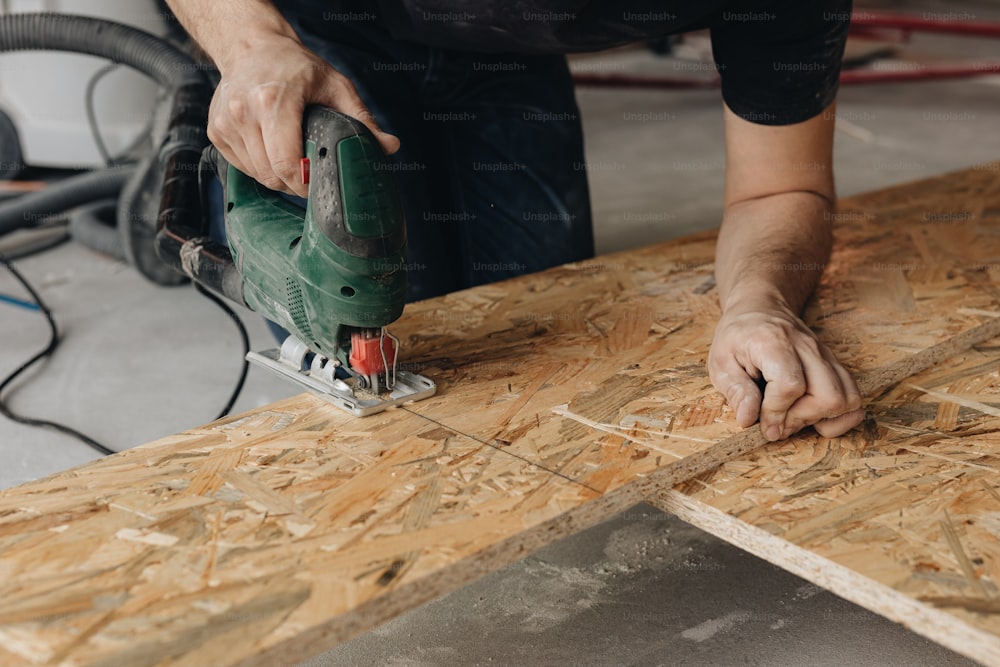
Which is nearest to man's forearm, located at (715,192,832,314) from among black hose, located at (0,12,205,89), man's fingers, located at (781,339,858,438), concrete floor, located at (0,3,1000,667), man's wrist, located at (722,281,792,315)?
man's wrist, located at (722,281,792,315)

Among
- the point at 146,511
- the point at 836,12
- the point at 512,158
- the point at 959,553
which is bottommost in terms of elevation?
the point at 959,553

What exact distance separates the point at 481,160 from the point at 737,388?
1.34m

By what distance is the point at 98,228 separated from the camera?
11.8ft

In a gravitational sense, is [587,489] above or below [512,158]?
below

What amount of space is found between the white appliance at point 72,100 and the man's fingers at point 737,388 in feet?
11.7

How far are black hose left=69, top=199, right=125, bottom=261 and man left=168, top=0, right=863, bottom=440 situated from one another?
152 centimetres

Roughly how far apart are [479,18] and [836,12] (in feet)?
2.54

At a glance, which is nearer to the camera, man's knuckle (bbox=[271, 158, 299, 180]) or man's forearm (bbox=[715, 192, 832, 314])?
man's knuckle (bbox=[271, 158, 299, 180])

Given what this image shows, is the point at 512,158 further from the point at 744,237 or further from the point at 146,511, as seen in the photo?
the point at 146,511

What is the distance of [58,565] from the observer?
117 cm

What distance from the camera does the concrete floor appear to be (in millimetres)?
1629

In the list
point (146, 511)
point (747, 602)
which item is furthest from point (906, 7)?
point (146, 511)

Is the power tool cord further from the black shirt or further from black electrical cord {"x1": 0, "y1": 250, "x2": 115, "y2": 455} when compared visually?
the black shirt

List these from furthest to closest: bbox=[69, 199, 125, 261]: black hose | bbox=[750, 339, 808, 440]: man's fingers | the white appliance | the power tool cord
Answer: the white appliance, bbox=[69, 199, 125, 261]: black hose, the power tool cord, bbox=[750, 339, 808, 440]: man's fingers
